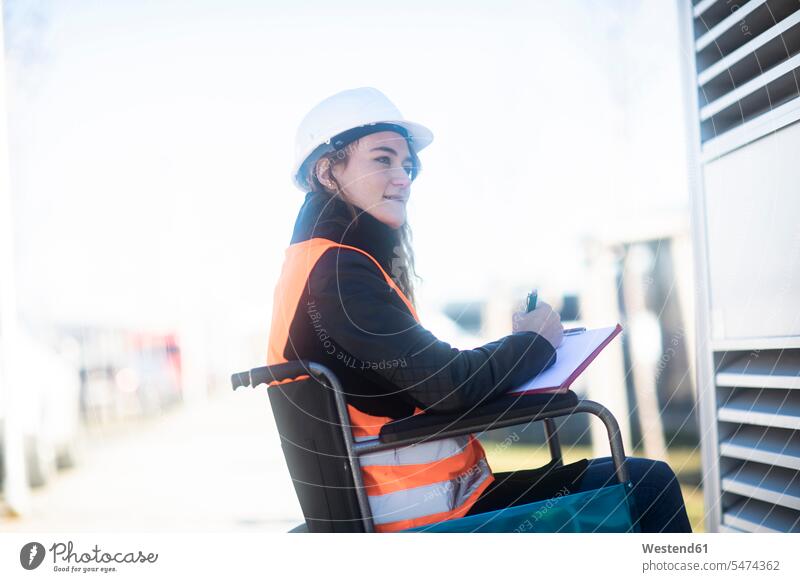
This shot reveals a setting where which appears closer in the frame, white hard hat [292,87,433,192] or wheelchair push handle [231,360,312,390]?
wheelchair push handle [231,360,312,390]

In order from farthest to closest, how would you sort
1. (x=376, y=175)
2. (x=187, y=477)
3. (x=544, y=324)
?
(x=187, y=477) → (x=376, y=175) → (x=544, y=324)

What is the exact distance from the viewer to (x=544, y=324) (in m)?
1.32

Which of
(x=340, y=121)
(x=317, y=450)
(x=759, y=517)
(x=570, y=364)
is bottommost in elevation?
(x=759, y=517)

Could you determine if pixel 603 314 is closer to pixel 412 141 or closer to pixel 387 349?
pixel 412 141

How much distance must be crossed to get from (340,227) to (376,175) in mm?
176

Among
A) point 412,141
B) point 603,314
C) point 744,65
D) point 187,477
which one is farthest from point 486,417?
point 603,314

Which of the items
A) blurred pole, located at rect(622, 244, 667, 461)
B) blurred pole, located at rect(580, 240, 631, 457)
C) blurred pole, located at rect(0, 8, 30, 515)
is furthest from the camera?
blurred pole, located at rect(622, 244, 667, 461)

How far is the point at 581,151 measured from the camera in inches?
74.9

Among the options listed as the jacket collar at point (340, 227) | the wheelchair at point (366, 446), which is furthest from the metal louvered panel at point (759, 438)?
the jacket collar at point (340, 227)

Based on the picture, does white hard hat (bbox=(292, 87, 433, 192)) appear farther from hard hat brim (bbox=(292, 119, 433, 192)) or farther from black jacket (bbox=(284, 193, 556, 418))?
black jacket (bbox=(284, 193, 556, 418))

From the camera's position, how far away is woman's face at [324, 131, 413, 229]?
4.76 feet

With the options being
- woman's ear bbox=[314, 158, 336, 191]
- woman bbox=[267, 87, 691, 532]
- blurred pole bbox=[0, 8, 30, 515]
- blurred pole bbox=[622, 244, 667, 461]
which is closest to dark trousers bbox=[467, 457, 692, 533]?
woman bbox=[267, 87, 691, 532]

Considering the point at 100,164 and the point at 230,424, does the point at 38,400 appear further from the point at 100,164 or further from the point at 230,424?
the point at 100,164

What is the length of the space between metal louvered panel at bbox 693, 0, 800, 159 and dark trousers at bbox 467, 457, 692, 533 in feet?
2.51
